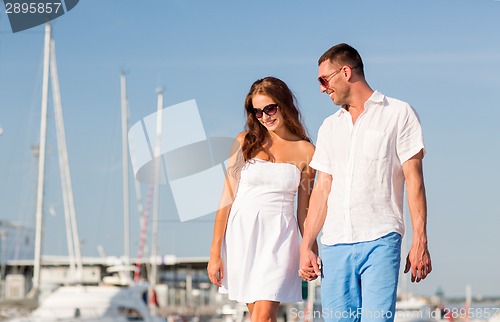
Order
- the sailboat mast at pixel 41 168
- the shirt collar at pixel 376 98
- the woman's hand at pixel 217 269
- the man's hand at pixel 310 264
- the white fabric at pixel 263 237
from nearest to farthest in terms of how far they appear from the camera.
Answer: the shirt collar at pixel 376 98
the man's hand at pixel 310 264
the white fabric at pixel 263 237
the woman's hand at pixel 217 269
the sailboat mast at pixel 41 168

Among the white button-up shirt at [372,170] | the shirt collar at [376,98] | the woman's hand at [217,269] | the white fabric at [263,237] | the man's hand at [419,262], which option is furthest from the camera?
the woman's hand at [217,269]

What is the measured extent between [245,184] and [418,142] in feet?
3.77

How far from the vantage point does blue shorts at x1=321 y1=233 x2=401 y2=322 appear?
3512 mm

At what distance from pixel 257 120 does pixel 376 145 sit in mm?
1094

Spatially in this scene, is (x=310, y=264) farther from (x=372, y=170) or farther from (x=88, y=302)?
(x=88, y=302)

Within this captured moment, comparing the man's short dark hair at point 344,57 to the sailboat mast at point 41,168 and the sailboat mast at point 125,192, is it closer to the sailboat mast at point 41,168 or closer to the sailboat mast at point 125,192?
the sailboat mast at point 41,168

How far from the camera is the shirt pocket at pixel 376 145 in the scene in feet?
11.9

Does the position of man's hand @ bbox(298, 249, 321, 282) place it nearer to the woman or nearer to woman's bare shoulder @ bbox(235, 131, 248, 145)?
the woman

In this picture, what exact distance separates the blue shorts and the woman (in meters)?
0.72

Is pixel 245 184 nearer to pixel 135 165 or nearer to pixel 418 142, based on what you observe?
pixel 135 165

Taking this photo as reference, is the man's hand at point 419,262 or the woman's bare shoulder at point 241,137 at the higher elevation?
→ the woman's bare shoulder at point 241,137

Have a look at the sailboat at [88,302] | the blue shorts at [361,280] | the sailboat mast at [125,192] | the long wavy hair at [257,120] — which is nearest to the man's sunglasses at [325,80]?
the blue shorts at [361,280]

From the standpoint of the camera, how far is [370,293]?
11.6 ft

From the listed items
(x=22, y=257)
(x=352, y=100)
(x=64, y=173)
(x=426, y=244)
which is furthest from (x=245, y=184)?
(x=22, y=257)
